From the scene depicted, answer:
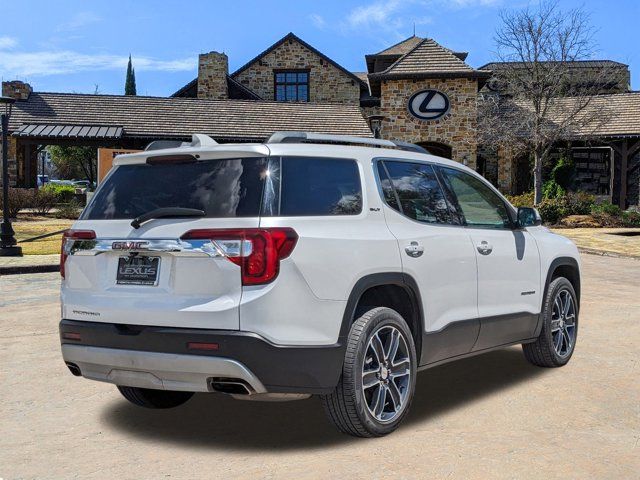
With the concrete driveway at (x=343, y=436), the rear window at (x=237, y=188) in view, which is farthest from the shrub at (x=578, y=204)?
the rear window at (x=237, y=188)

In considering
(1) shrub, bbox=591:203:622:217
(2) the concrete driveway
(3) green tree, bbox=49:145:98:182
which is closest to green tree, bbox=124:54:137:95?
(3) green tree, bbox=49:145:98:182

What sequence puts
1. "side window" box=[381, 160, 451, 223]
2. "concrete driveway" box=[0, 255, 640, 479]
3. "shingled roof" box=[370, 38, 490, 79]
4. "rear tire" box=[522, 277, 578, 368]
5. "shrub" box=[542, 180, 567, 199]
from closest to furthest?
"concrete driveway" box=[0, 255, 640, 479]
"side window" box=[381, 160, 451, 223]
"rear tire" box=[522, 277, 578, 368]
"shrub" box=[542, 180, 567, 199]
"shingled roof" box=[370, 38, 490, 79]

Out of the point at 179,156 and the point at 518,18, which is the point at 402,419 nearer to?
the point at 179,156

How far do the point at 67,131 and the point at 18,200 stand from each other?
4.58 m

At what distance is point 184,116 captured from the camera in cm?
3753

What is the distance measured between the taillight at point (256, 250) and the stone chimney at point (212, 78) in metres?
39.8

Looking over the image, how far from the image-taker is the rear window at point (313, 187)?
4.30 meters

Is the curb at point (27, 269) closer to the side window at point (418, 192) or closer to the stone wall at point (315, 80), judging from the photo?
the side window at point (418, 192)

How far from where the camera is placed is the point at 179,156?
4.61m

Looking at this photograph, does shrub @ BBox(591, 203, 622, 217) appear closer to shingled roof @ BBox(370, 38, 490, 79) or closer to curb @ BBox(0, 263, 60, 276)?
shingled roof @ BBox(370, 38, 490, 79)

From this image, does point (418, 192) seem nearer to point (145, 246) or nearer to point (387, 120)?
point (145, 246)

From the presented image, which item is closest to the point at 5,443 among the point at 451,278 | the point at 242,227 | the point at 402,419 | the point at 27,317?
the point at 242,227

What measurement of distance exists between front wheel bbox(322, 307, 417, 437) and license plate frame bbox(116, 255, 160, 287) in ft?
3.96

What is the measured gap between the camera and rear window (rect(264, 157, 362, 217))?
430cm
